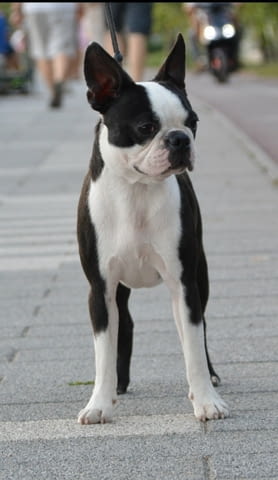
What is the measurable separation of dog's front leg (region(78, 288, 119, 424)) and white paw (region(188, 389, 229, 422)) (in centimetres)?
30

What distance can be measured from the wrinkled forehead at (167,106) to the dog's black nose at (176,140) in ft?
0.14

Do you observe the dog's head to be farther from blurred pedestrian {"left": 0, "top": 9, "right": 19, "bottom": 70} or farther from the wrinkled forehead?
blurred pedestrian {"left": 0, "top": 9, "right": 19, "bottom": 70}

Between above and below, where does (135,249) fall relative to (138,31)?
above

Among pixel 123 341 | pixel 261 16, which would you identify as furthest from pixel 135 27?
pixel 261 16

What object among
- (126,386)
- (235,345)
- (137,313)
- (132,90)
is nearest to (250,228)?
(137,313)

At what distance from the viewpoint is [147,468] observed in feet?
12.3

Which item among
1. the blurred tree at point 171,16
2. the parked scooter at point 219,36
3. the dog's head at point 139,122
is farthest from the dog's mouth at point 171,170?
the blurred tree at point 171,16

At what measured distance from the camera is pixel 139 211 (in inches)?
166

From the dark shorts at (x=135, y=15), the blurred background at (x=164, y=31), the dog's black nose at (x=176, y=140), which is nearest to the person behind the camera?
the dog's black nose at (x=176, y=140)

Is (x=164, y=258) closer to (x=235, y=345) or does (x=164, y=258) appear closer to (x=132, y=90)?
(x=132, y=90)

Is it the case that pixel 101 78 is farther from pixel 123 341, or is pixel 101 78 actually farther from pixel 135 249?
pixel 123 341

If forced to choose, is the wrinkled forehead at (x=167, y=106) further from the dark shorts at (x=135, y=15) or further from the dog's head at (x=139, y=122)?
the dark shorts at (x=135, y=15)

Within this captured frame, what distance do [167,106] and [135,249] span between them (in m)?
0.53

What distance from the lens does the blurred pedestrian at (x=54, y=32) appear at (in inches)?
A: 660
